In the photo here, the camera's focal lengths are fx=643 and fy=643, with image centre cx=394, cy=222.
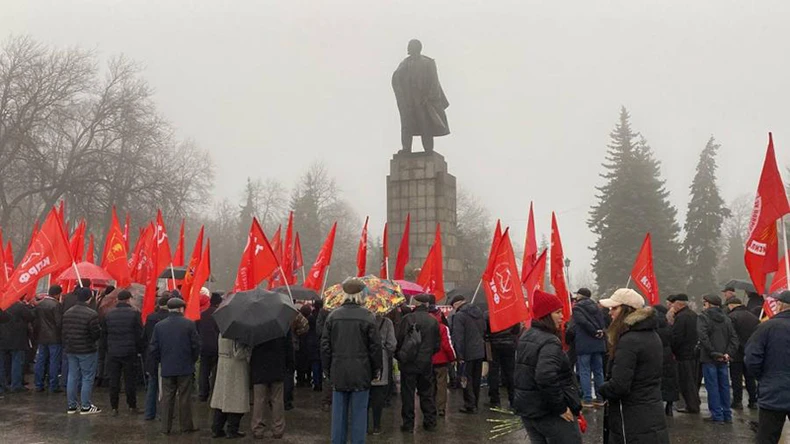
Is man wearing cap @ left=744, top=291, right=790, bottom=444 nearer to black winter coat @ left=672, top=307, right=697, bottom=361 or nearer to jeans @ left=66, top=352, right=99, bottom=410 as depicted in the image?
black winter coat @ left=672, top=307, right=697, bottom=361

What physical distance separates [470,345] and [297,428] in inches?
109

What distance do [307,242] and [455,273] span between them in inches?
1490

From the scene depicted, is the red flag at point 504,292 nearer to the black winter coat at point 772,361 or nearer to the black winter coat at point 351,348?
the black winter coat at point 351,348

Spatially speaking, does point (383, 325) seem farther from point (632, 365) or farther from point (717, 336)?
point (717, 336)

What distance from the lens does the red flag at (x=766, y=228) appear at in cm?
765

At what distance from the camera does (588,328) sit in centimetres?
955

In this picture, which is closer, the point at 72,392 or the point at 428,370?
the point at 428,370

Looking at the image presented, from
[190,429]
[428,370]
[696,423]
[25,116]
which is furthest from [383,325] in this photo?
[25,116]

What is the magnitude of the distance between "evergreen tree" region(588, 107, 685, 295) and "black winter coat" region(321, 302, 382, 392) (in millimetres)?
34318

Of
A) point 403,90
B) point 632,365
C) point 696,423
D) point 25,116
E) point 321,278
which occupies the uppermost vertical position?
point 25,116

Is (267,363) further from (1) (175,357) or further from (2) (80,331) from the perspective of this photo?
(2) (80,331)

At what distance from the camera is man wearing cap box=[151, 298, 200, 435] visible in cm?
791

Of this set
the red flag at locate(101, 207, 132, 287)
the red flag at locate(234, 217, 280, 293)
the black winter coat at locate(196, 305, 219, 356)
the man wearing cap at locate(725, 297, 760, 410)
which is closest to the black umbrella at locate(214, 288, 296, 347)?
the red flag at locate(234, 217, 280, 293)

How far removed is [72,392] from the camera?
9312 millimetres
